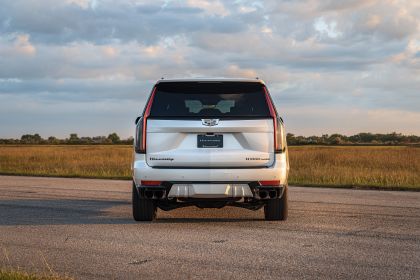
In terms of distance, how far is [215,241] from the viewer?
7.65 meters

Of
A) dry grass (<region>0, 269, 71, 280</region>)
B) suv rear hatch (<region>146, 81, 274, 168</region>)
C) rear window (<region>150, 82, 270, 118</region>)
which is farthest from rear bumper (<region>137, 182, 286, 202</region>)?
dry grass (<region>0, 269, 71, 280</region>)

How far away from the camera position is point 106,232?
27.7 ft

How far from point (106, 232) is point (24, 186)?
9179mm

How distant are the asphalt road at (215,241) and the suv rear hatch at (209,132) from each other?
0.94 metres

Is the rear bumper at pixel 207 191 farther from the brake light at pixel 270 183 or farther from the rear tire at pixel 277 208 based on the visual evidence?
the rear tire at pixel 277 208

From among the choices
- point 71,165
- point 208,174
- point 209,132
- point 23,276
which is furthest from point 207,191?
point 71,165

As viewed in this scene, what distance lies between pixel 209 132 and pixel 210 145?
170 mm

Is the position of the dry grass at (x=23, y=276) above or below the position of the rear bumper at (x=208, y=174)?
below

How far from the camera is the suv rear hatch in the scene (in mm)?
8445

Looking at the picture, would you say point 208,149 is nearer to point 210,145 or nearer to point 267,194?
point 210,145

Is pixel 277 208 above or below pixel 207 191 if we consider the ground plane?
below

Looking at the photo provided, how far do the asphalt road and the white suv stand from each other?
55 cm

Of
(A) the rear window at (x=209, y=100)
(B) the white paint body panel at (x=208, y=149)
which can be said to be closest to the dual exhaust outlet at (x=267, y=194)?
(B) the white paint body panel at (x=208, y=149)

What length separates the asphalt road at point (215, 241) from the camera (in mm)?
6047
